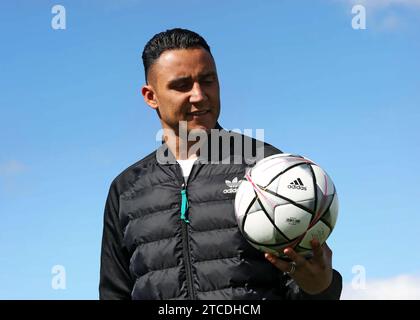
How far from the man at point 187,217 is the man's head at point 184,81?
11mm

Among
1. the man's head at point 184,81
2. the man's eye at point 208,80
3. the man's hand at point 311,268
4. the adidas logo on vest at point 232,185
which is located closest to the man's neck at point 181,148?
the man's head at point 184,81

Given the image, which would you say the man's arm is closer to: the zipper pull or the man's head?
the zipper pull

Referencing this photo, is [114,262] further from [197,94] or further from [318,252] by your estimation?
[318,252]

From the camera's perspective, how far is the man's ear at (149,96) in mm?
7741

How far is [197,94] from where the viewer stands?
23.4 ft

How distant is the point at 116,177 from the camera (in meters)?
8.17

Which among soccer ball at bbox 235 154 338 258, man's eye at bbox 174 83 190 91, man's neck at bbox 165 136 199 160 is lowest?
soccer ball at bbox 235 154 338 258

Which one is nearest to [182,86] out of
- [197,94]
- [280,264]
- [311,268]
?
[197,94]

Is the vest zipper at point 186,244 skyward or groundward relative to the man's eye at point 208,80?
groundward

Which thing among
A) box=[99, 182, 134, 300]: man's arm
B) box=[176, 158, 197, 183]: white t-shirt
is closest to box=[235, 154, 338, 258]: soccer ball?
box=[176, 158, 197, 183]: white t-shirt

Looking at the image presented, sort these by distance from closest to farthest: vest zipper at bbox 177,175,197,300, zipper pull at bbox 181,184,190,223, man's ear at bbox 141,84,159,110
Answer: vest zipper at bbox 177,175,197,300 < zipper pull at bbox 181,184,190,223 < man's ear at bbox 141,84,159,110

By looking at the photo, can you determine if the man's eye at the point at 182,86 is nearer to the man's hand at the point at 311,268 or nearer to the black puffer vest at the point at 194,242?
the black puffer vest at the point at 194,242

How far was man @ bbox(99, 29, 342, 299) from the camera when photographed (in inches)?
271

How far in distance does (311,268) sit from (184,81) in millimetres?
2315
